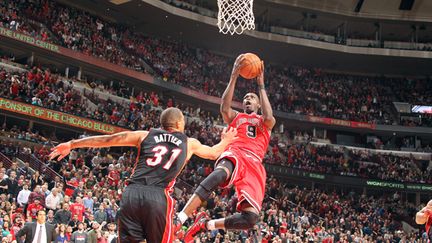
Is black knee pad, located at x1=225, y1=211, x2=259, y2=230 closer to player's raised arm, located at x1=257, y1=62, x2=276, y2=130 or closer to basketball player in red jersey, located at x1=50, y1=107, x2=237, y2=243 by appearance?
player's raised arm, located at x1=257, y1=62, x2=276, y2=130

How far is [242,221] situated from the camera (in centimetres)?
720

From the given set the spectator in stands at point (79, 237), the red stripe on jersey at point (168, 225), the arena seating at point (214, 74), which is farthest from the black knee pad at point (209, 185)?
the arena seating at point (214, 74)

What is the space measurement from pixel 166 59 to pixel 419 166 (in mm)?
19808

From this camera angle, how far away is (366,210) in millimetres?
32688

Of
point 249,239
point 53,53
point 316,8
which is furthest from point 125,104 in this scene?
point 316,8

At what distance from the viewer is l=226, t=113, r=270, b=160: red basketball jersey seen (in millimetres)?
7566

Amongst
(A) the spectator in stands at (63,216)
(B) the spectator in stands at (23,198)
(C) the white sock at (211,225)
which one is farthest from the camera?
(B) the spectator in stands at (23,198)

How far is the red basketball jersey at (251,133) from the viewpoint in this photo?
7566mm

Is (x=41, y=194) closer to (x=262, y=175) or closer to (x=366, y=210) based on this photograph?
(x=262, y=175)

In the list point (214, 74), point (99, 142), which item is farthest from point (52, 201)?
point (214, 74)

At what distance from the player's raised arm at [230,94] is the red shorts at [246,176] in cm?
53

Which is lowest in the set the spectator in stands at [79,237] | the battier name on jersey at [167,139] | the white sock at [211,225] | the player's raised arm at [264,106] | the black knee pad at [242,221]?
the spectator in stands at [79,237]

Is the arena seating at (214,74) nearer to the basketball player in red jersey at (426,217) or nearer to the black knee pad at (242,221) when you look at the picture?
the black knee pad at (242,221)

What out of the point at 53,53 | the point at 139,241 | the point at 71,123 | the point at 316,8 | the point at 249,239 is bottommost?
the point at 249,239
